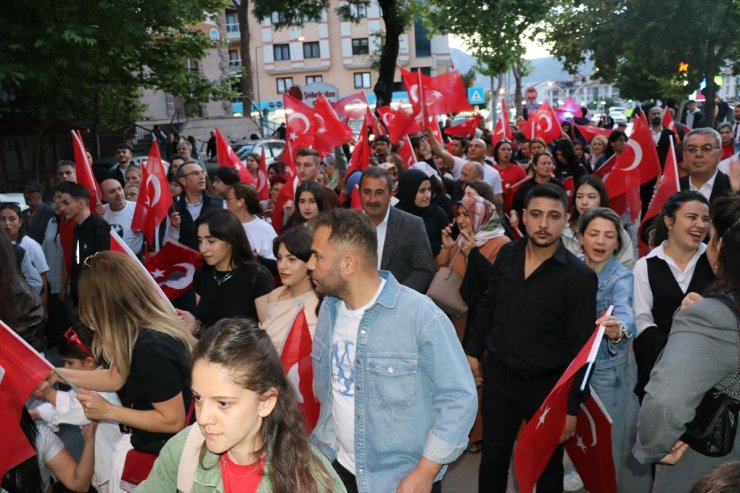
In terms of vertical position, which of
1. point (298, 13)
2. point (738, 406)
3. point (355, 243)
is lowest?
point (738, 406)

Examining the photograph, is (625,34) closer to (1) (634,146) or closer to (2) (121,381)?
(1) (634,146)

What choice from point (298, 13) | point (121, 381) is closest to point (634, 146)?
A: point (121, 381)

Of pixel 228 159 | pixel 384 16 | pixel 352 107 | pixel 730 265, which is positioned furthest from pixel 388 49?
pixel 730 265

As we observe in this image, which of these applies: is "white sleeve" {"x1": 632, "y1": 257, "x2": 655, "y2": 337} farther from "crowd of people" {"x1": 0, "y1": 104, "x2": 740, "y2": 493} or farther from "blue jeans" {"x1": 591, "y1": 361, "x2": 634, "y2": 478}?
"blue jeans" {"x1": 591, "y1": 361, "x2": 634, "y2": 478}

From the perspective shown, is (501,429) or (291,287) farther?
(291,287)

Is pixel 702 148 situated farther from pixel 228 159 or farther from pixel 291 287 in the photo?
pixel 228 159

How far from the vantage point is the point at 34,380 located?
3297 mm

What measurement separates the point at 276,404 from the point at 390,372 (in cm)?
69

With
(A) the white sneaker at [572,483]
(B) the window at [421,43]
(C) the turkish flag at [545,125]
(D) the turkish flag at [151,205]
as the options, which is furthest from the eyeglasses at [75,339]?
(B) the window at [421,43]

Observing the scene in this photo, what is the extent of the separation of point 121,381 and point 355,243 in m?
1.17

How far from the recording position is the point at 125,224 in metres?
7.89

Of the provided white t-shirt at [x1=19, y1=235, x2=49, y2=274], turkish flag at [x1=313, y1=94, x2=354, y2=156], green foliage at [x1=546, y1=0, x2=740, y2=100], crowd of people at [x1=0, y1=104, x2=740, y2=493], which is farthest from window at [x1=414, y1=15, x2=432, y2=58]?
crowd of people at [x1=0, y1=104, x2=740, y2=493]

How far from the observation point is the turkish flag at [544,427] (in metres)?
3.25

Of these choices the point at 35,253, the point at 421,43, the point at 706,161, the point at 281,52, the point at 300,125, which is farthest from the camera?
the point at 281,52
